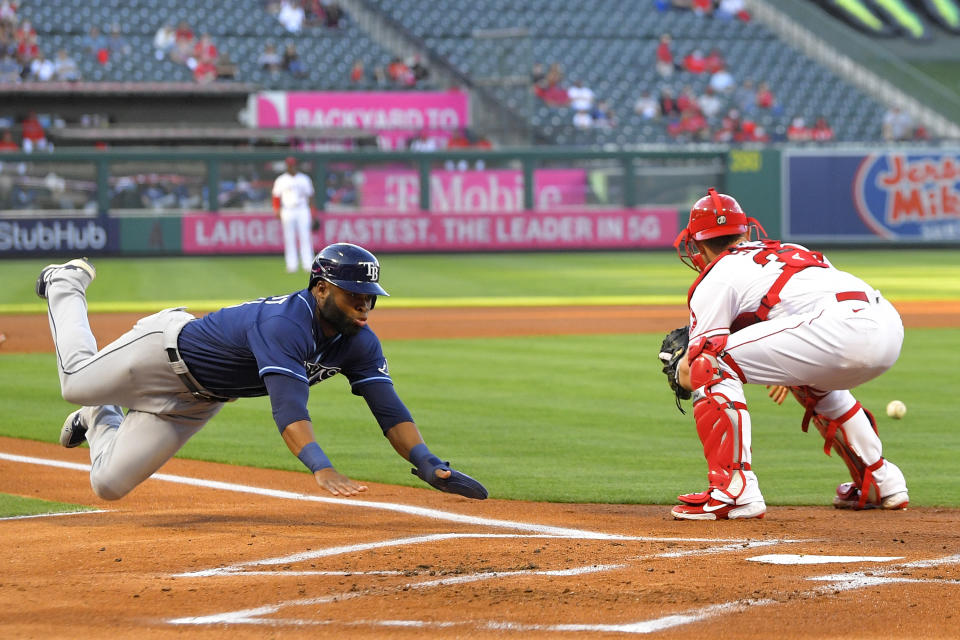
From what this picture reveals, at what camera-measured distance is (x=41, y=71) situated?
102ft

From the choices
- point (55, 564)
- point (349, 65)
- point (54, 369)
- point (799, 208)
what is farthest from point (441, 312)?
point (349, 65)

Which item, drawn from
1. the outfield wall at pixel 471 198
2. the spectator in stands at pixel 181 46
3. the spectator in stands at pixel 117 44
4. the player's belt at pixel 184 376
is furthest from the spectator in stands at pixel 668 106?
the player's belt at pixel 184 376

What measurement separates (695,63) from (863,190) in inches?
307

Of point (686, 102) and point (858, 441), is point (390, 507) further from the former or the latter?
point (686, 102)

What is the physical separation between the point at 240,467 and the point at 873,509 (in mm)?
3578

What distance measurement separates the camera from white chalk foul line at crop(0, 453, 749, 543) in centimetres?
573

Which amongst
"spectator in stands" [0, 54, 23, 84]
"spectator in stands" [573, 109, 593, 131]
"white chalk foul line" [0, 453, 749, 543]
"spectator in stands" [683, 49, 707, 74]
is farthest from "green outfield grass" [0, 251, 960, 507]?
"spectator in stands" [683, 49, 707, 74]

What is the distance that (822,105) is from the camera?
36.2 metres

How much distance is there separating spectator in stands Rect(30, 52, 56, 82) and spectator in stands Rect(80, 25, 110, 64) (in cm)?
118

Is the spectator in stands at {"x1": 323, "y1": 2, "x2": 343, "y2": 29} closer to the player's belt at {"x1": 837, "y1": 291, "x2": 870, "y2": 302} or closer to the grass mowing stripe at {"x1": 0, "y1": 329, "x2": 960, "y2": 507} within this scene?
the grass mowing stripe at {"x1": 0, "y1": 329, "x2": 960, "y2": 507}

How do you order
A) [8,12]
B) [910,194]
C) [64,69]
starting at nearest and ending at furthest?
[910,194] → [64,69] → [8,12]

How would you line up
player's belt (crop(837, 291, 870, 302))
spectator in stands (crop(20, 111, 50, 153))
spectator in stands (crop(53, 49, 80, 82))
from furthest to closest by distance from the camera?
spectator in stands (crop(53, 49, 80, 82)) → spectator in stands (crop(20, 111, 50, 153)) → player's belt (crop(837, 291, 870, 302))

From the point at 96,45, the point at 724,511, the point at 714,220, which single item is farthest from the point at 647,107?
the point at 724,511

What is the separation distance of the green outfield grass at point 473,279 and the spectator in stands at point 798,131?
4.77m
